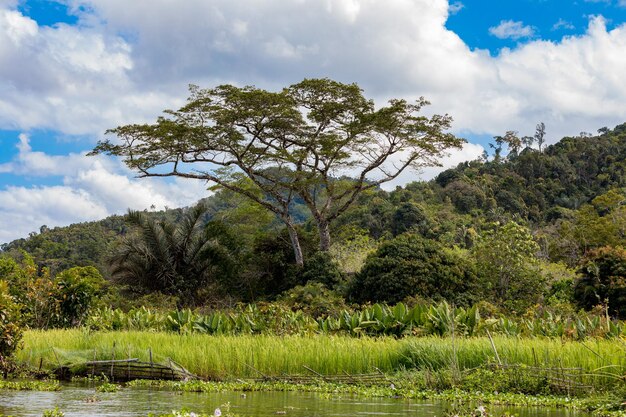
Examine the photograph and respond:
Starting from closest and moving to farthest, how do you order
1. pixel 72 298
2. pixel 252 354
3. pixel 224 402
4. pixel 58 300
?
pixel 224 402 < pixel 252 354 < pixel 58 300 < pixel 72 298

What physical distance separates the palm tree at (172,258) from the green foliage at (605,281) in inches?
561

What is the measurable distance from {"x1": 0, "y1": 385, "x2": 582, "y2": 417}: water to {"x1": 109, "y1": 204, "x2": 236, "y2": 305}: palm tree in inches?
726

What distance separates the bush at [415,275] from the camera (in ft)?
63.5

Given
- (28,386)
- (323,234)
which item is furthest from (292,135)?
(28,386)

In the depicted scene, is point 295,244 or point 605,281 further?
point 295,244

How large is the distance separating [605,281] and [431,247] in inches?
197

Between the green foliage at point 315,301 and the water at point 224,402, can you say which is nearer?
the water at point 224,402

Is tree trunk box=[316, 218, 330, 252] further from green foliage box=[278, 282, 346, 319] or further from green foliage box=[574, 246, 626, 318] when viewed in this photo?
Result: green foliage box=[574, 246, 626, 318]

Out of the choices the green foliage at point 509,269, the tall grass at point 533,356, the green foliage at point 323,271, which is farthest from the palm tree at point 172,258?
the tall grass at point 533,356

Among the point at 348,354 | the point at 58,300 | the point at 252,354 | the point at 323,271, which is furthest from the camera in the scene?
the point at 323,271

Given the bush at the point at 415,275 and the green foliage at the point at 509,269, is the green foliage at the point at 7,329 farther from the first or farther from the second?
the green foliage at the point at 509,269

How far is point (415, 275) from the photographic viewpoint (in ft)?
64.1

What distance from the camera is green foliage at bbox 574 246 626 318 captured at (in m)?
16.8

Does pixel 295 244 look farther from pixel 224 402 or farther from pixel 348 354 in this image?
pixel 224 402
